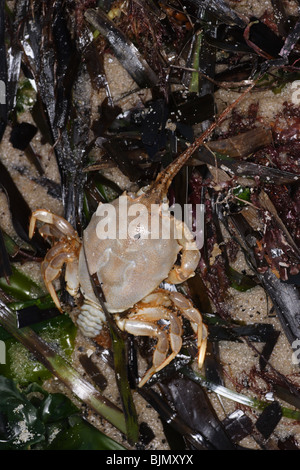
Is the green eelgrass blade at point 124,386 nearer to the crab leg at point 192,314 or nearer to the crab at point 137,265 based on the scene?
the crab at point 137,265

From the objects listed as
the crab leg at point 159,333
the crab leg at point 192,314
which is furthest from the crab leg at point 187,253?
the crab leg at point 159,333

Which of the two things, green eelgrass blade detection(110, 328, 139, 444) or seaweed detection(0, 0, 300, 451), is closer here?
seaweed detection(0, 0, 300, 451)

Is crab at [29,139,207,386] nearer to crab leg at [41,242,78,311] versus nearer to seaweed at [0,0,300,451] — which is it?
crab leg at [41,242,78,311]

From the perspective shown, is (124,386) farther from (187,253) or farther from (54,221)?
(54,221)

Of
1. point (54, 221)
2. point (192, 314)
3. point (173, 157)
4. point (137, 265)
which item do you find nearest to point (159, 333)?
point (192, 314)

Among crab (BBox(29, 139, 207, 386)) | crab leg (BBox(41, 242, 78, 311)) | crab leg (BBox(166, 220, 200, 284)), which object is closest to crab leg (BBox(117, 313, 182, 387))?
crab (BBox(29, 139, 207, 386))

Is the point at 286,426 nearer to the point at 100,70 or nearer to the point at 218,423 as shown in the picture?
the point at 218,423

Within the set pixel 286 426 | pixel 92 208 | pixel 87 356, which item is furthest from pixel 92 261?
pixel 286 426
